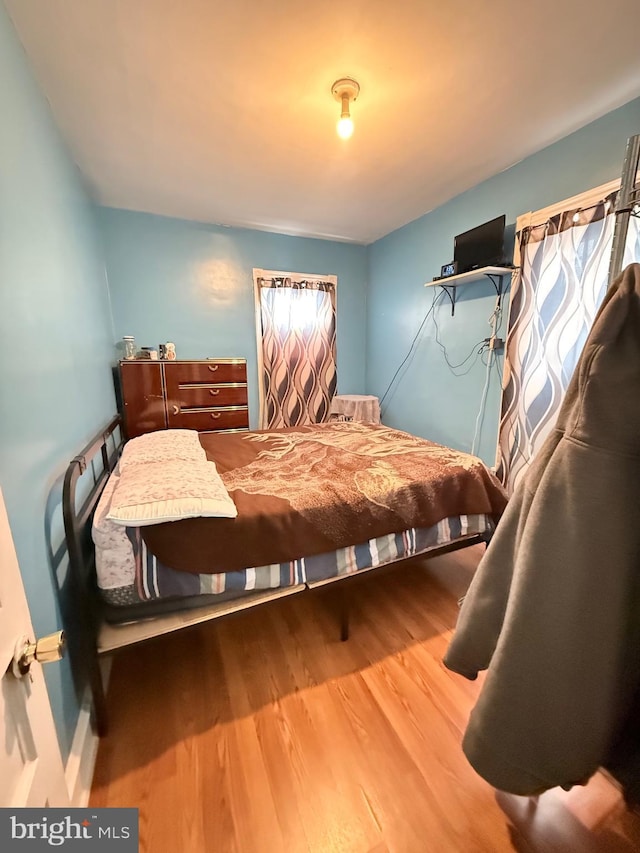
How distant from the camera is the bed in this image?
124cm

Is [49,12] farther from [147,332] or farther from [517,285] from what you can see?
[517,285]

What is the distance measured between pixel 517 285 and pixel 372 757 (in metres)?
2.83

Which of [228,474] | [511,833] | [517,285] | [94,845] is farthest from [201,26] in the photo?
[511,833]

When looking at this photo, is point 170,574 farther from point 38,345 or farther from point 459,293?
point 459,293

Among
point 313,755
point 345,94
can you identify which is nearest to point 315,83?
point 345,94

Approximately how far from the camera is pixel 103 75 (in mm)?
1605

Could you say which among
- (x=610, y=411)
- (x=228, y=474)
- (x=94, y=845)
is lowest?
(x=94, y=845)

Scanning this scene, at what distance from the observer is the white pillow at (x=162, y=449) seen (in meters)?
1.81

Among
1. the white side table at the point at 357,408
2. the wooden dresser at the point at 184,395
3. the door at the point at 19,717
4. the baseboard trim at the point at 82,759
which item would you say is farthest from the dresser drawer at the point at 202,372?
the door at the point at 19,717

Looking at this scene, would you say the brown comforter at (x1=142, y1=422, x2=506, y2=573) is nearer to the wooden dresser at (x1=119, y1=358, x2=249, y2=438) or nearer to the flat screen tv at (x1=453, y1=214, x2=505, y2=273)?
the wooden dresser at (x1=119, y1=358, x2=249, y2=438)

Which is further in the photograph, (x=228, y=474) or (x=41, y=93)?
(x=228, y=474)

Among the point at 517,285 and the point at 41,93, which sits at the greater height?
the point at 41,93

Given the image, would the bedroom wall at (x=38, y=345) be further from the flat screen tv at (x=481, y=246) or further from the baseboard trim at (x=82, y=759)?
the flat screen tv at (x=481, y=246)

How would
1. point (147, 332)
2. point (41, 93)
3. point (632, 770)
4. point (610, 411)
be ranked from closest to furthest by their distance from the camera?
point (610, 411) < point (632, 770) < point (41, 93) < point (147, 332)
